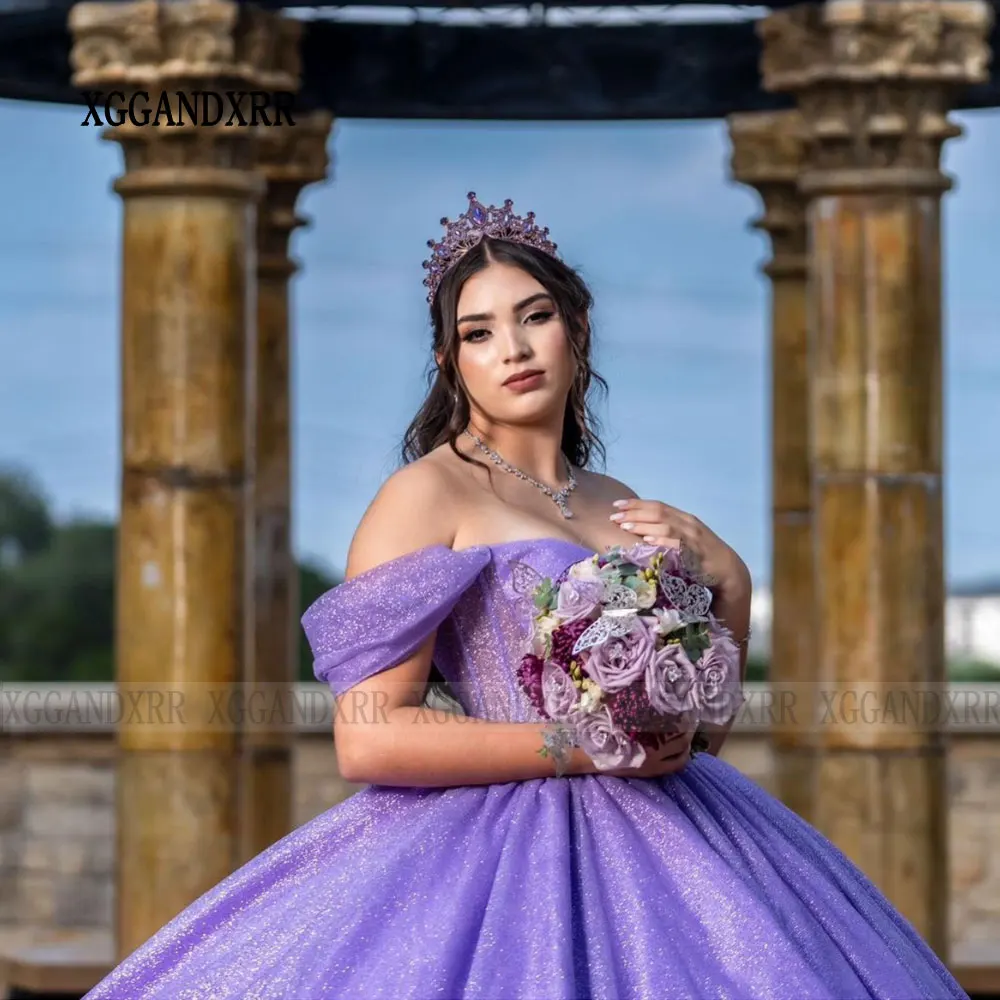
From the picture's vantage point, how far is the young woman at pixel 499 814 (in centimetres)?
452

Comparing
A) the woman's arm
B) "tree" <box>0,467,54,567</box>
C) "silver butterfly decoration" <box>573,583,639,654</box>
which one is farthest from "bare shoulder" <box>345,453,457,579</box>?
"tree" <box>0,467,54,567</box>

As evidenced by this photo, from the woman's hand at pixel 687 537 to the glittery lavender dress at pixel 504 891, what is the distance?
5.8 inches

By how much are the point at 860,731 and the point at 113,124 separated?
3924 mm

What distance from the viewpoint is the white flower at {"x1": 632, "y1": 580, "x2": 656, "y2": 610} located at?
4668mm

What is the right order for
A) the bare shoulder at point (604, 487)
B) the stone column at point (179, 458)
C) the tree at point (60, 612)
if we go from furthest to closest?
the tree at point (60, 612)
the stone column at point (179, 458)
the bare shoulder at point (604, 487)

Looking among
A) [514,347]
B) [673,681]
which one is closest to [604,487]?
[514,347]

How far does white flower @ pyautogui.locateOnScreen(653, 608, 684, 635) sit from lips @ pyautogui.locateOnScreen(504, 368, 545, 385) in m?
0.63

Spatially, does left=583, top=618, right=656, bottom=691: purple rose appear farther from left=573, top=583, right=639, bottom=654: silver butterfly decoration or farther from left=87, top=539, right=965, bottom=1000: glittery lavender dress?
left=87, top=539, right=965, bottom=1000: glittery lavender dress

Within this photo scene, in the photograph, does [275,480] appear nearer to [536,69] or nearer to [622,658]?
[536,69]

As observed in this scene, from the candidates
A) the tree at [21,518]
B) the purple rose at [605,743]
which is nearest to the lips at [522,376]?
the purple rose at [605,743]

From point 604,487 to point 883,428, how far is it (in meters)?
5.04

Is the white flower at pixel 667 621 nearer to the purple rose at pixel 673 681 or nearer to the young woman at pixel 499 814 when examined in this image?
the purple rose at pixel 673 681

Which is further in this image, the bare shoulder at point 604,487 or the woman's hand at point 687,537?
the bare shoulder at point 604,487

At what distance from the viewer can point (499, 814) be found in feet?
15.8
